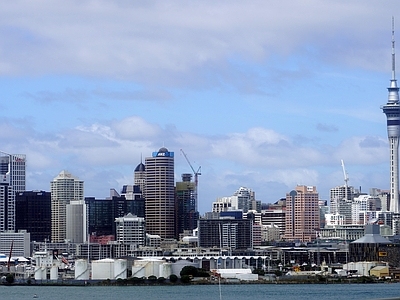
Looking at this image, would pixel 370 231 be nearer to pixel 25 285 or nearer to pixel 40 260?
pixel 40 260

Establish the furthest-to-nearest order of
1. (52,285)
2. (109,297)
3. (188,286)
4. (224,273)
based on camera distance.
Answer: (224,273), (52,285), (188,286), (109,297)

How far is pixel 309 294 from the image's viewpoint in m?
99.6

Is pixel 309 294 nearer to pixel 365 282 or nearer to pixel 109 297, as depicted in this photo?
pixel 109 297

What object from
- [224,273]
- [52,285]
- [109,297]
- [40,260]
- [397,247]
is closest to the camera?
[109,297]

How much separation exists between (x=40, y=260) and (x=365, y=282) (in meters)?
57.5

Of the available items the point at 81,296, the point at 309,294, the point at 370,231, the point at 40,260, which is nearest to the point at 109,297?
the point at 81,296

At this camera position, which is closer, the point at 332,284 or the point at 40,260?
the point at 332,284

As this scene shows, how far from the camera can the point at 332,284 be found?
127938mm

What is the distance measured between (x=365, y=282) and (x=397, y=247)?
55886 mm

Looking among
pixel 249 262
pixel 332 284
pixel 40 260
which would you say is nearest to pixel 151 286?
pixel 332 284

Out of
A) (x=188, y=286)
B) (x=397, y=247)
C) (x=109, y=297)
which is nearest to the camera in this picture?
(x=109, y=297)

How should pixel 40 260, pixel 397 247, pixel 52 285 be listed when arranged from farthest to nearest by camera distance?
pixel 397 247 → pixel 40 260 → pixel 52 285

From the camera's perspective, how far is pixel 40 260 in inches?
6772

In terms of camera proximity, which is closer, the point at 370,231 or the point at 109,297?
the point at 109,297
